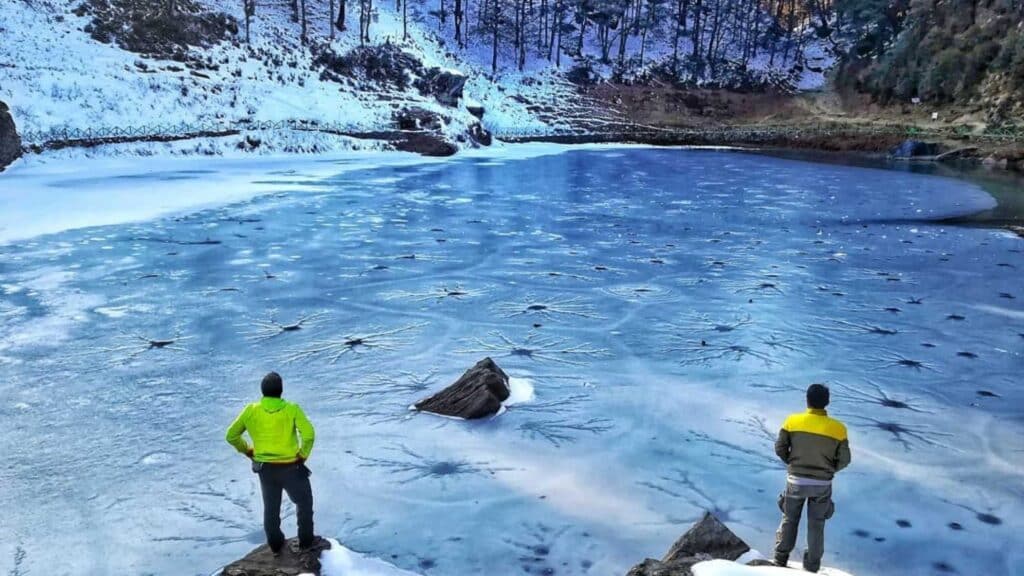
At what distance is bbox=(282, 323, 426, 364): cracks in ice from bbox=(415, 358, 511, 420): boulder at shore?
1.63 meters

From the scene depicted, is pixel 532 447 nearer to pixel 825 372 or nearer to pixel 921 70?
pixel 825 372

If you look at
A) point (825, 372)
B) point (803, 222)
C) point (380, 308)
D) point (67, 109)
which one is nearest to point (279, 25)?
point (67, 109)

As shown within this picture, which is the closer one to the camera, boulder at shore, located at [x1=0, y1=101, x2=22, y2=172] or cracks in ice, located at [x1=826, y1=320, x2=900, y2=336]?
cracks in ice, located at [x1=826, y1=320, x2=900, y2=336]

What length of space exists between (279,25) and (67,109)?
20948 mm

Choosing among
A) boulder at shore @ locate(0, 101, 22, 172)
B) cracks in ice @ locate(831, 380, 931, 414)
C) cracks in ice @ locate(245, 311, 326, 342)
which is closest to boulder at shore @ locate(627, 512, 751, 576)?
cracks in ice @ locate(831, 380, 931, 414)

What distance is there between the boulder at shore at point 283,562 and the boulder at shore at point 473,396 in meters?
2.26

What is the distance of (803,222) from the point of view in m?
16.8

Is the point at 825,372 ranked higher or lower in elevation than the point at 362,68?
lower

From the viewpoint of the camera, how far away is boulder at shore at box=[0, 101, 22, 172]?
2144 cm

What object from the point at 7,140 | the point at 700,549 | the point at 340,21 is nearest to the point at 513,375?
the point at 700,549

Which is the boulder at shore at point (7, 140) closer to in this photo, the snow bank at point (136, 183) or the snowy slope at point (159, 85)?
the snow bank at point (136, 183)

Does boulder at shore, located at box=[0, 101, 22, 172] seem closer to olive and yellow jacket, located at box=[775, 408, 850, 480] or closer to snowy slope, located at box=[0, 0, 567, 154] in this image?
snowy slope, located at box=[0, 0, 567, 154]

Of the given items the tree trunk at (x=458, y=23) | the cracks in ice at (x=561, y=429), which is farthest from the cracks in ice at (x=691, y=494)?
the tree trunk at (x=458, y=23)

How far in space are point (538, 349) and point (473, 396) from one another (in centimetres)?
182
